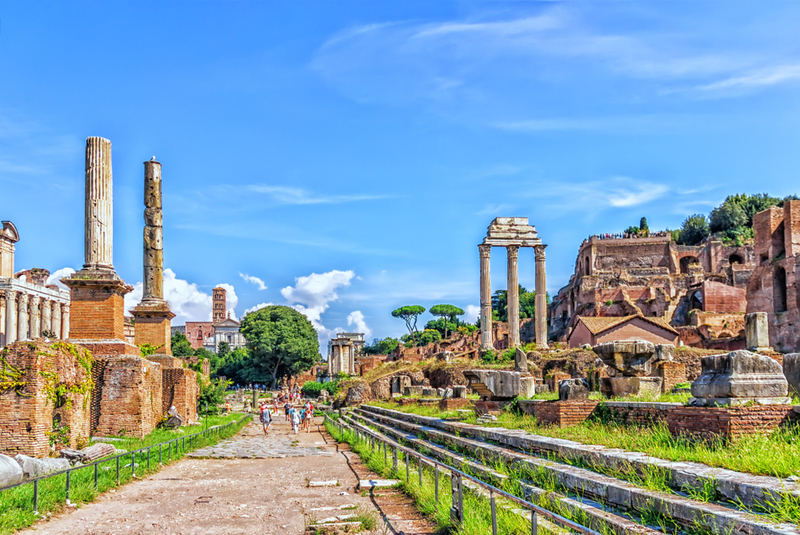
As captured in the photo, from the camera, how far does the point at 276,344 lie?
69625 mm

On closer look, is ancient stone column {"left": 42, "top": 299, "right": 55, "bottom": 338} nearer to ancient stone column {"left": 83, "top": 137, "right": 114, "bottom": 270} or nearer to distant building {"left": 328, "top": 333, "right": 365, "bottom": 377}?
distant building {"left": 328, "top": 333, "right": 365, "bottom": 377}

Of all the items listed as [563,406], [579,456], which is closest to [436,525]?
[579,456]

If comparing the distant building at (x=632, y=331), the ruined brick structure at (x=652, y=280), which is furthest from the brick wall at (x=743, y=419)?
the ruined brick structure at (x=652, y=280)

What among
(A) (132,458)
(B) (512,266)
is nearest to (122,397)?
(A) (132,458)

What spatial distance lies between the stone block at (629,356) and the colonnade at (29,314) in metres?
60.3

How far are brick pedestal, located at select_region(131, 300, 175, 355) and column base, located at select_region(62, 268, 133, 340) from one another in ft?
19.1

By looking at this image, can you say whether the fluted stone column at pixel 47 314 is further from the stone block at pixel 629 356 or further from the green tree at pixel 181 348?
the stone block at pixel 629 356

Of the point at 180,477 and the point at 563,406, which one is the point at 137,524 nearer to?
the point at 180,477

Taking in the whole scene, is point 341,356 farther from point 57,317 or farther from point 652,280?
point 57,317

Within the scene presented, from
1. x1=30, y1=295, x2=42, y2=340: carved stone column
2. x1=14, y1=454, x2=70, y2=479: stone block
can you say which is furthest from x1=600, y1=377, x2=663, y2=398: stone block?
x1=30, y1=295, x2=42, y2=340: carved stone column

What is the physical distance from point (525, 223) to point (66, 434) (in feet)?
138

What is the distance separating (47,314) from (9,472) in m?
74.3

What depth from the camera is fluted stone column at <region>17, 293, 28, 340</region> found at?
68875mm

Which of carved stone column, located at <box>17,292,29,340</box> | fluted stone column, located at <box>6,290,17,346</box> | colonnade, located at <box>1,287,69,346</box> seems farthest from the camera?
carved stone column, located at <box>17,292,29,340</box>
